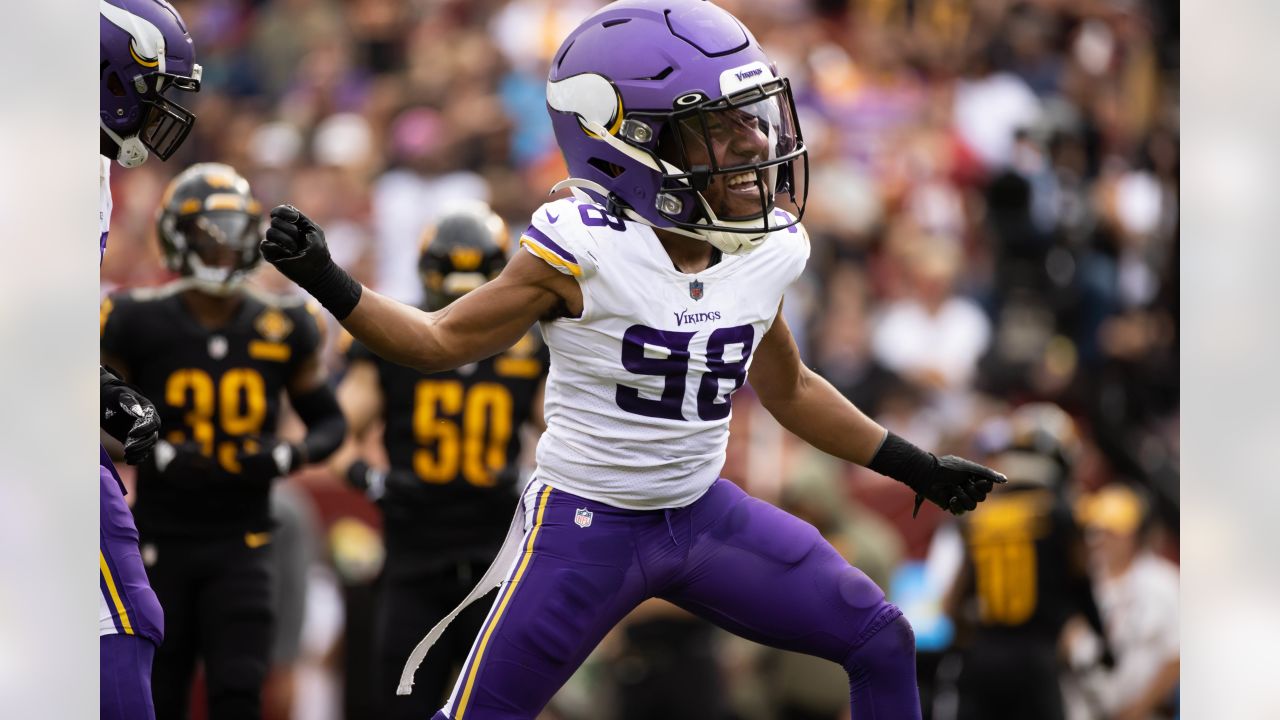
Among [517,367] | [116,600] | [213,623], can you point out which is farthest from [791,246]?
[213,623]

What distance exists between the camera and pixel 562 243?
3893 mm

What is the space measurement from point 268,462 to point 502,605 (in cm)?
206

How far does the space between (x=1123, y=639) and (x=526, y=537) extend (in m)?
4.65

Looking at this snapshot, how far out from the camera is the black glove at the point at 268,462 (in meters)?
5.78

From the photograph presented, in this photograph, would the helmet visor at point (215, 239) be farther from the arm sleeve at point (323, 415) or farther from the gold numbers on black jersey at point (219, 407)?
the arm sleeve at point (323, 415)

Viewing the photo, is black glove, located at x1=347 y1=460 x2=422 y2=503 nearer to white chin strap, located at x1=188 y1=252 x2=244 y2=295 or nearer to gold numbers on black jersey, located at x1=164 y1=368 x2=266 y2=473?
gold numbers on black jersey, located at x1=164 y1=368 x2=266 y2=473

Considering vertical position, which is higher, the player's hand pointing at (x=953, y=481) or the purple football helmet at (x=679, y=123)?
the purple football helmet at (x=679, y=123)

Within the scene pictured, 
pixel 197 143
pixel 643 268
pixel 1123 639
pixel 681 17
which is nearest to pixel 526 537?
pixel 643 268

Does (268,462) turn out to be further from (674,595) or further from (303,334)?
(674,595)

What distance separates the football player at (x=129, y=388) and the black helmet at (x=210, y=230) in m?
1.44

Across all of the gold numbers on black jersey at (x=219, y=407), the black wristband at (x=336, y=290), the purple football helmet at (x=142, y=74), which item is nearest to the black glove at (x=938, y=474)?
the black wristband at (x=336, y=290)

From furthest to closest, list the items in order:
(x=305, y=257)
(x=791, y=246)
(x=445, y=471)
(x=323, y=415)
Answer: (x=445, y=471) < (x=323, y=415) < (x=791, y=246) < (x=305, y=257)

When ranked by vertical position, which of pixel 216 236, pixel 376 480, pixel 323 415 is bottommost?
pixel 376 480
